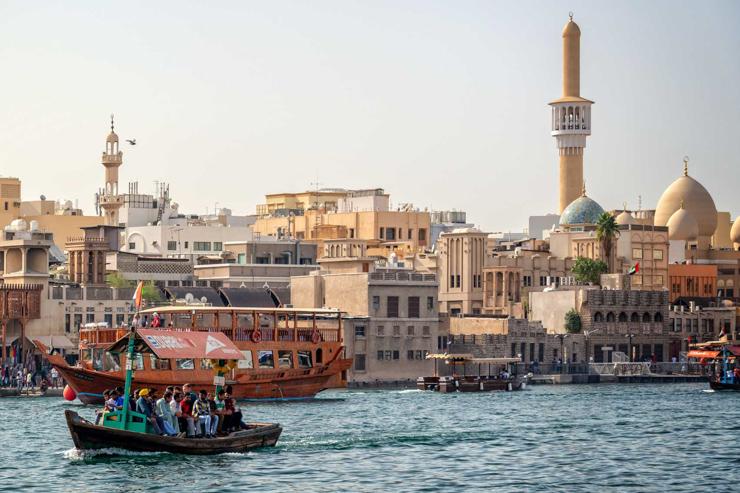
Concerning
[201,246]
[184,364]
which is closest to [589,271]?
[201,246]

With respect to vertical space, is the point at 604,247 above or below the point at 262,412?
above

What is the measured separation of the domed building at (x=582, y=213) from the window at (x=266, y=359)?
74910 mm

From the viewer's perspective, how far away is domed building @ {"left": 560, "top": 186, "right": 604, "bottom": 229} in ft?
563

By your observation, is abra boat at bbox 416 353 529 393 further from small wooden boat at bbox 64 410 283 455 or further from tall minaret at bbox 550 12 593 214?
tall minaret at bbox 550 12 593 214

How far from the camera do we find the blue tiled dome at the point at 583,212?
564 ft

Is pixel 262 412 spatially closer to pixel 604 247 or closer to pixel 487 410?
pixel 487 410

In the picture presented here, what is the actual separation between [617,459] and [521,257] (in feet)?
310

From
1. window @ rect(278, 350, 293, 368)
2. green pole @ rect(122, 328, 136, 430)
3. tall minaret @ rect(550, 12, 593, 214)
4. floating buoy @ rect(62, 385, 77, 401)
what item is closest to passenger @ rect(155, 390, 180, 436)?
green pole @ rect(122, 328, 136, 430)

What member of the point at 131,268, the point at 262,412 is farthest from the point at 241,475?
the point at 131,268

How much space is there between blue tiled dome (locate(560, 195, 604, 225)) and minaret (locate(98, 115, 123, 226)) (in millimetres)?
40217

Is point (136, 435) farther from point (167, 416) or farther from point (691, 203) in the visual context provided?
point (691, 203)

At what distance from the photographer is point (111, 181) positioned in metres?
168

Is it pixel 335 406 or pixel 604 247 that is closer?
pixel 335 406

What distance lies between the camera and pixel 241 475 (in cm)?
5806
